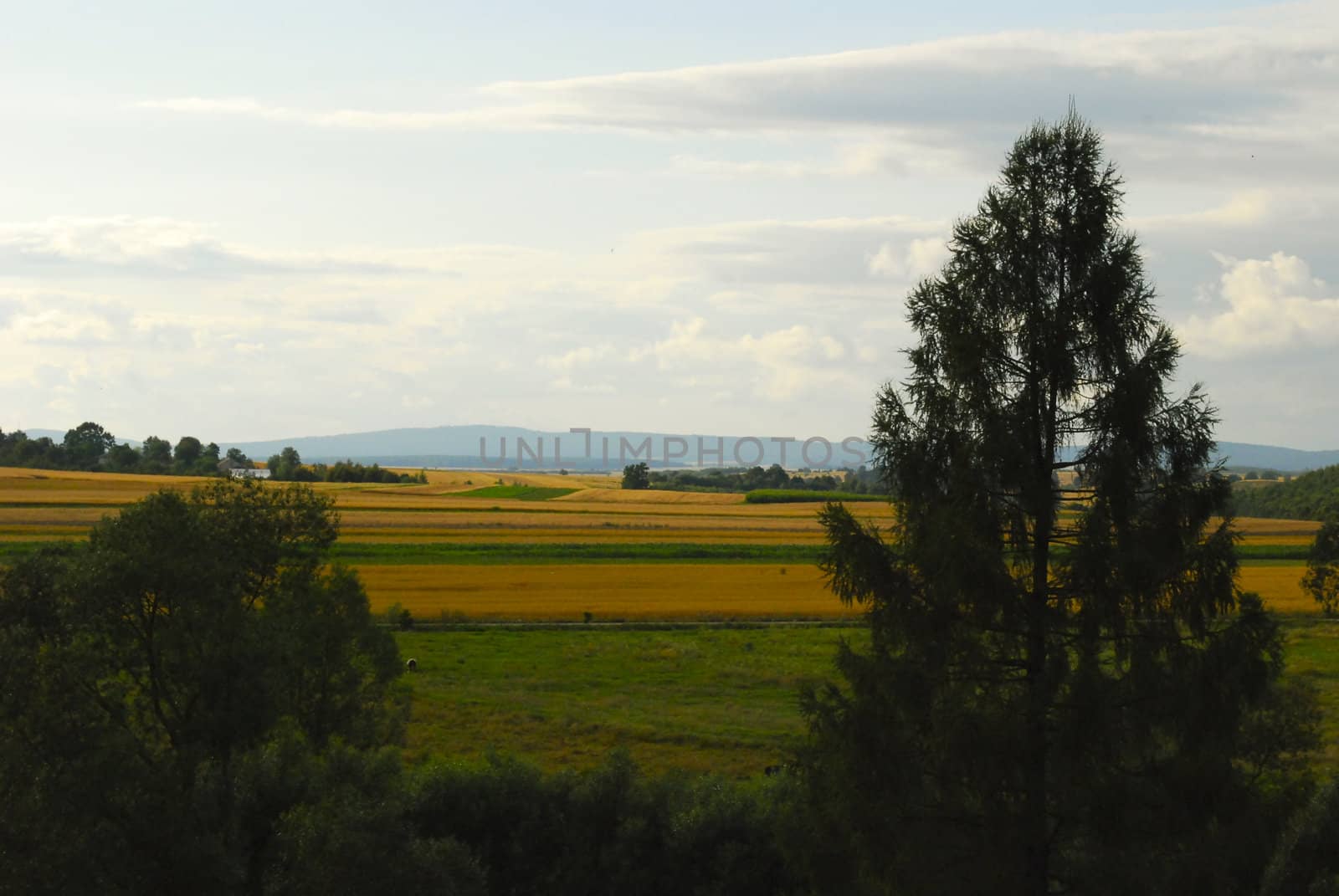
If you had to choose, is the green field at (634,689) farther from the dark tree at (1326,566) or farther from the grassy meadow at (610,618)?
the dark tree at (1326,566)

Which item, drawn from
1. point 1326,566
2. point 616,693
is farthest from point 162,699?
point 1326,566

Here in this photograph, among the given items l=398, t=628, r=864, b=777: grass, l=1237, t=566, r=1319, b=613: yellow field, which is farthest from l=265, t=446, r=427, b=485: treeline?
l=398, t=628, r=864, b=777: grass

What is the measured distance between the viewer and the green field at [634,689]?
33.3 metres

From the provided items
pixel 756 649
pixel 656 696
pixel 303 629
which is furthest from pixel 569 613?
pixel 303 629

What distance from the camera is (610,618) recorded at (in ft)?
187

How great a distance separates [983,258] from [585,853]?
45.6ft

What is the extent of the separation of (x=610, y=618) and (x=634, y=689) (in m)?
15.7

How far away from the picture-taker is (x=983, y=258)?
16734 mm

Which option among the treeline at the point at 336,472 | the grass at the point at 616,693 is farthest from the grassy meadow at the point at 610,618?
the treeline at the point at 336,472

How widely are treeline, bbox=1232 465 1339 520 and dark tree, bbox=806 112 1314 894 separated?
13275 cm

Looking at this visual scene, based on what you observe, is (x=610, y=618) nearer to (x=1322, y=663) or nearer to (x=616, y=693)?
(x=616, y=693)

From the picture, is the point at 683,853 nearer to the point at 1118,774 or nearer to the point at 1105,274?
the point at 1118,774

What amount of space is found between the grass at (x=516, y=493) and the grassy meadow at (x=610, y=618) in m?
46.3

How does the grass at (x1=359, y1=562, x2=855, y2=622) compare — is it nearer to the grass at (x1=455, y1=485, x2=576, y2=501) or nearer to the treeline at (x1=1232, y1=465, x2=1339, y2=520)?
the treeline at (x1=1232, y1=465, x2=1339, y2=520)
